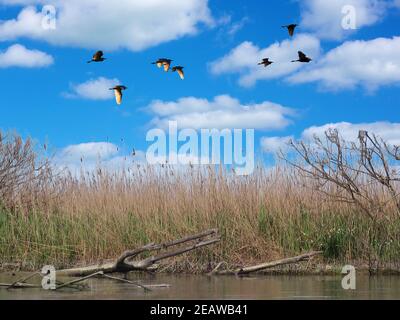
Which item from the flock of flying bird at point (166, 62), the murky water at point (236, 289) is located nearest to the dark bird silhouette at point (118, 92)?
the flock of flying bird at point (166, 62)

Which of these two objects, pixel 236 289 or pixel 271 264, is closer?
pixel 236 289

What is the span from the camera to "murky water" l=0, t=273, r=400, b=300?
22.3 feet

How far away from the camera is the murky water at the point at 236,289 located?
6.81 metres

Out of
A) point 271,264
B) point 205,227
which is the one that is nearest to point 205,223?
point 205,227

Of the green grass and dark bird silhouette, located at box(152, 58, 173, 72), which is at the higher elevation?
dark bird silhouette, located at box(152, 58, 173, 72)

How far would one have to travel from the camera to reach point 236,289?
7379mm

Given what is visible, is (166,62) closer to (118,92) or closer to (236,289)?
(118,92)

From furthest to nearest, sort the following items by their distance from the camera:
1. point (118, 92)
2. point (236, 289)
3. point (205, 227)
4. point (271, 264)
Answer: point (205, 227), point (118, 92), point (271, 264), point (236, 289)

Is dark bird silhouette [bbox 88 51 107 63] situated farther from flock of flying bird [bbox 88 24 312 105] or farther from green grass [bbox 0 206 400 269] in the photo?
green grass [bbox 0 206 400 269]

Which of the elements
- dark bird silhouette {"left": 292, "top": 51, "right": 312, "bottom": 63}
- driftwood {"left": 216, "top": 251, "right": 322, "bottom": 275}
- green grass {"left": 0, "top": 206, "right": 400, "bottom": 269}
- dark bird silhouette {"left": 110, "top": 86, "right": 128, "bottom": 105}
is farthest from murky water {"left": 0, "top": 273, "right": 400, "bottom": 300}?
dark bird silhouette {"left": 292, "top": 51, "right": 312, "bottom": 63}

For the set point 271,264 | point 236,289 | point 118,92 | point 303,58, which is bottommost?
point 236,289
